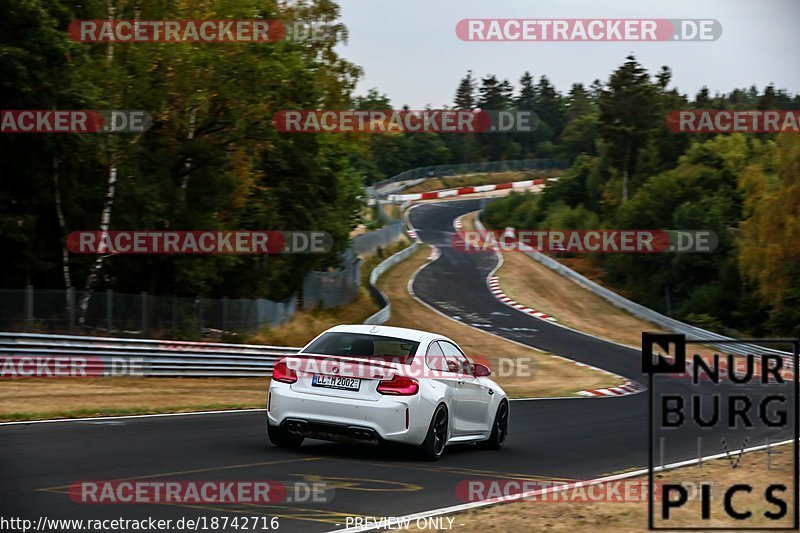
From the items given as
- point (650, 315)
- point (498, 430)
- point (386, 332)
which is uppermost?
point (386, 332)

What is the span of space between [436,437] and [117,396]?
31.1 feet

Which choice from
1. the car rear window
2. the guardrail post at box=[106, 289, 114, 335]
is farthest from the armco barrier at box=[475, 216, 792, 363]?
the car rear window

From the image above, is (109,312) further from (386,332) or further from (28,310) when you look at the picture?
(386,332)

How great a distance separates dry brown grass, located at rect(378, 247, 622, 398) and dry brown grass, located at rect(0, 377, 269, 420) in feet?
23.4

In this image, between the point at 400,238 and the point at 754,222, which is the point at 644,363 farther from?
the point at 400,238

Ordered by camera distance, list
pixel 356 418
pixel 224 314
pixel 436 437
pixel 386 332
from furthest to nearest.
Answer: pixel 224 314 < pixel 386 332 < pixel 436 437 < pixel 356 418

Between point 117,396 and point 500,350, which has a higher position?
point 117,396

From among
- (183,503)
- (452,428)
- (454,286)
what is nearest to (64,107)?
(452,428)

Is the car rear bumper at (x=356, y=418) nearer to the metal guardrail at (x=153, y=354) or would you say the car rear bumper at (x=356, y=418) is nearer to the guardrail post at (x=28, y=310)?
the metal guardrail at (x=153, y=354)

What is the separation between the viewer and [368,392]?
38.0ft

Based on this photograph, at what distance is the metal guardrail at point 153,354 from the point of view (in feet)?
73.7

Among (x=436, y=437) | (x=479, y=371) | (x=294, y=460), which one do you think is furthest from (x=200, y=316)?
(x=294, y=460)

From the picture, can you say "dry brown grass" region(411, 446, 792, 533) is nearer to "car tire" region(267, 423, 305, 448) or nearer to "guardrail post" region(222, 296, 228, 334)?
"car tire" region(267, 423, 305, 448)

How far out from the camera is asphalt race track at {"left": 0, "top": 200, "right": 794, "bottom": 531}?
27.4 feet
